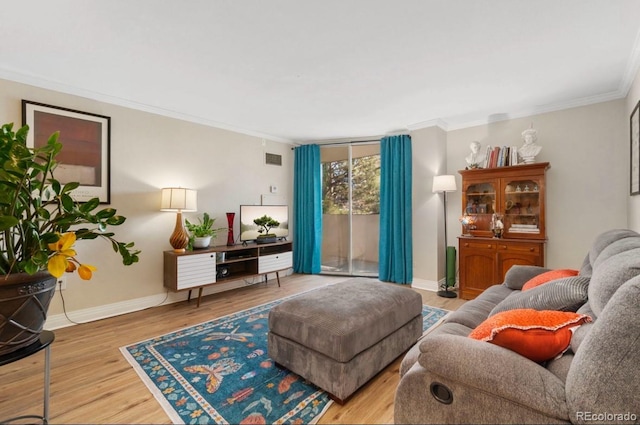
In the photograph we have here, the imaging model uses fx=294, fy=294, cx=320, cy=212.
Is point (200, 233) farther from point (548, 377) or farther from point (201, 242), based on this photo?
point (548, 377)

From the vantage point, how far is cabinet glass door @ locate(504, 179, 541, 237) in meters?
3.58

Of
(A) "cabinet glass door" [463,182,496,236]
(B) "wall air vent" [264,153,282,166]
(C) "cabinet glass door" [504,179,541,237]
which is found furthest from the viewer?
(B) "wall air vent" [264,153,282,166]

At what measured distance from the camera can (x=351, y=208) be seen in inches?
206

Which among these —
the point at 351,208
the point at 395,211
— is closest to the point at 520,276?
the point at 395,211

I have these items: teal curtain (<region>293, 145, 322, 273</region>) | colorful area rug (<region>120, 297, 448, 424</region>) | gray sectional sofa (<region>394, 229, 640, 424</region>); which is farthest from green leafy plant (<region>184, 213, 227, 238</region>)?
gray sectional sofa (<region>394, 229, 640, 424</region>)

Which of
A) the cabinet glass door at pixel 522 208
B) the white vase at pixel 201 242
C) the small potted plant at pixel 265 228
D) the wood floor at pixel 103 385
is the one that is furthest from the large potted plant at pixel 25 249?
the cabinet glass door at pixel 522 208

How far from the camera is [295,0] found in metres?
1.82

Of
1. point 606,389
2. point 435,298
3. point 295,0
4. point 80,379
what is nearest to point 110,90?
point 295,0

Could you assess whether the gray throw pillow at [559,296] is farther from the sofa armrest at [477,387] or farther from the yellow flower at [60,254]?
the yellow flower at [60,254]

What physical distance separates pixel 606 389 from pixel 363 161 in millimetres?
4494

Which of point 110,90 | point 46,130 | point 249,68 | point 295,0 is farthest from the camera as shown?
point 110,90

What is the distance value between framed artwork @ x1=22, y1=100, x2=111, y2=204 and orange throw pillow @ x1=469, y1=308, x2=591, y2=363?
3.72 meters

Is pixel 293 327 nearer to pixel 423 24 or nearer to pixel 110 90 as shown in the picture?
pixel 423 24

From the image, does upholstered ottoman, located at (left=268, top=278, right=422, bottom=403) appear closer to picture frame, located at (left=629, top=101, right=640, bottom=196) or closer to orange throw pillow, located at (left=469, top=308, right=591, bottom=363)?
orange throw pillow, located at (left=469, top=308, right=591, bottom=363)
